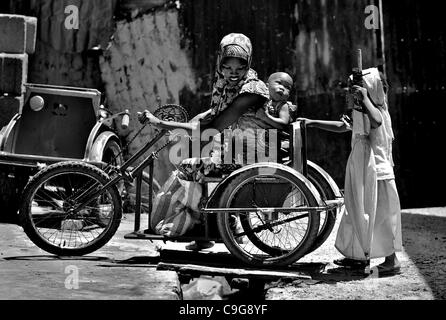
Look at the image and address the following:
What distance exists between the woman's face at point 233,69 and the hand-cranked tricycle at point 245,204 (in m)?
0.55

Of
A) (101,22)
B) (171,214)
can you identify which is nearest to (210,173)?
(171,214)

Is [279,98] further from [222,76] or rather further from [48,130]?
[48,130]

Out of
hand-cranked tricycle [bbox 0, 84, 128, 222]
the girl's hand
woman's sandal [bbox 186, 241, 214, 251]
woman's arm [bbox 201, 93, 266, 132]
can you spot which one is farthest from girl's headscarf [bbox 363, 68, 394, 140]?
hand-cranked tricycle [bbox 0, 84, 128, 222]

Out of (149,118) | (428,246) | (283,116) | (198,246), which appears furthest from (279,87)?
(428,246)

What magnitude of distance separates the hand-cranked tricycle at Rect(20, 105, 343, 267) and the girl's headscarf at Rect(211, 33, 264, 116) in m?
0.46

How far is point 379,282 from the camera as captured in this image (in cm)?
493

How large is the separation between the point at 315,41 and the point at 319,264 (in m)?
3.71

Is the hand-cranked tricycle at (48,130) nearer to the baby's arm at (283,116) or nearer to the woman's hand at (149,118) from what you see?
the woman's hand at (149,118)

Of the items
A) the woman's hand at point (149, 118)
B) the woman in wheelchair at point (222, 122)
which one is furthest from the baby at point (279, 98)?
the woman's hand at point (149, 118)

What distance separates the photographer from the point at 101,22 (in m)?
8.70

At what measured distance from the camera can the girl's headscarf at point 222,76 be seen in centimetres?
533

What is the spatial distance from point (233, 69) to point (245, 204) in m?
0.97

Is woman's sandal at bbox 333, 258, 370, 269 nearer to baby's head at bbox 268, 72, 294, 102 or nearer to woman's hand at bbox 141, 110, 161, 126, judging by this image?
baby's head at bbox 268, 72, 294, 102

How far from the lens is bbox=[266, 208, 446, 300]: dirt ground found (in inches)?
181
